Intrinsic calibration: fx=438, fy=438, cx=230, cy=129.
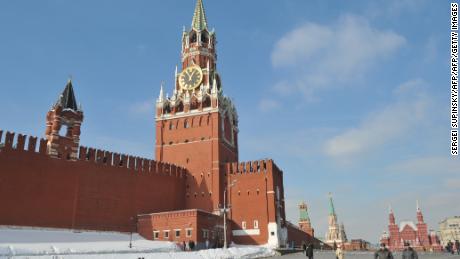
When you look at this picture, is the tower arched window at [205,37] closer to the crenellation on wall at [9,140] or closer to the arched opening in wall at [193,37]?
the arched opening in wall at [193,37]

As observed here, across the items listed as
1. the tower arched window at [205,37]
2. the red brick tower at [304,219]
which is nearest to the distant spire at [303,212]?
the red brick tower at [304,219]

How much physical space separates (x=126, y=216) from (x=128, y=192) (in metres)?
2.47

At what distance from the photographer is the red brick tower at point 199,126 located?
5162cm

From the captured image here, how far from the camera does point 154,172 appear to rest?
4897 cm

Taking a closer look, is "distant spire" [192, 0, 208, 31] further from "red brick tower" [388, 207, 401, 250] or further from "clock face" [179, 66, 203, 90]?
"red brick tower" [388, 207, 401, 250]

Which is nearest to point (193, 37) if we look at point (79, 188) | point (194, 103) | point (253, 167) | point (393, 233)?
point (194, 103)

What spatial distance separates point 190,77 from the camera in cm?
5884

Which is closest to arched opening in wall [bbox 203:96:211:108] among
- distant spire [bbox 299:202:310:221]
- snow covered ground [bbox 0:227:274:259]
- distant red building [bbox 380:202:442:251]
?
snow covered ground [bbox 0:227:274:259]

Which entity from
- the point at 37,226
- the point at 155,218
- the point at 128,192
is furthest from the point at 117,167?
the point at 37,226

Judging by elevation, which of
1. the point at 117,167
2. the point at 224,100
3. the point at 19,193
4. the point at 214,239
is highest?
the point at 224,100

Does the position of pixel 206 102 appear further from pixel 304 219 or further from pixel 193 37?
pixel 304 219

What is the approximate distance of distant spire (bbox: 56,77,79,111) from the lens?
4184 centimetres

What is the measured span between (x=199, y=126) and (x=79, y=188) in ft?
60.8

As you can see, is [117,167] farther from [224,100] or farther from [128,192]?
[224,100]
